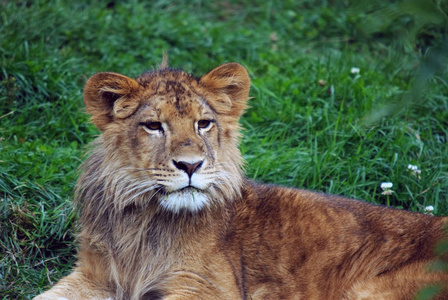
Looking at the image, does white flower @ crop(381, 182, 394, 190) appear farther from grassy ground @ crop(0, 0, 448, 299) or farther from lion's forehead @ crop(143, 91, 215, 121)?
lion's forehead @ crop(143, 91, 215, 121)

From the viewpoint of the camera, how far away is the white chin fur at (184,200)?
12.9 ft

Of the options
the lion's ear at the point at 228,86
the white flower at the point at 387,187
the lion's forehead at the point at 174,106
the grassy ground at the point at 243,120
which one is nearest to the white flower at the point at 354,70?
the grassy ground at the point at 243,120

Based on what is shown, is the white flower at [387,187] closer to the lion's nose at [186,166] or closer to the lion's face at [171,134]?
the lion's face at [171,134]

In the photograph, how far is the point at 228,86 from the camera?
4559mm

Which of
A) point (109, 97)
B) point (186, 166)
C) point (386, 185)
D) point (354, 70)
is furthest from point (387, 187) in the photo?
point (109, 97)

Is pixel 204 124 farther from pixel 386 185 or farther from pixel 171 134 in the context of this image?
pixel 386 185

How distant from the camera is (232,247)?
14.1ft

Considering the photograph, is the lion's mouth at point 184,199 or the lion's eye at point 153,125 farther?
the lion's eye at point 153,125

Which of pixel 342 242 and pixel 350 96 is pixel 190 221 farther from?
pixel 350 96

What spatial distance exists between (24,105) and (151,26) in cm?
256

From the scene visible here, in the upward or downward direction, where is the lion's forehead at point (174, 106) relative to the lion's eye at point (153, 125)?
upward

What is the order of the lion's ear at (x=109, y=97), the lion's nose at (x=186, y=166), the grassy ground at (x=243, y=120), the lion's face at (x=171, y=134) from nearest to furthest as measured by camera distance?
the lion's nose at (x=186, y=166)
the lion's face at (x=171, y=134)
the lion's ear at (x=109, y=97)
the grassy ground at (x=243, y=120)

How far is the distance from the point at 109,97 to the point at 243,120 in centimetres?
267

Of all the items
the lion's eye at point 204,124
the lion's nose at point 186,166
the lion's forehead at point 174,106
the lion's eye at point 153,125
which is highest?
the lion's forehead at point 174,106
